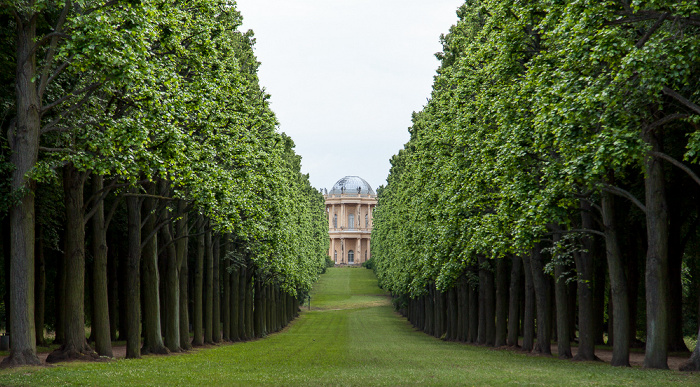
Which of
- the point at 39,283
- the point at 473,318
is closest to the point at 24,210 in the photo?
the point at 39,283

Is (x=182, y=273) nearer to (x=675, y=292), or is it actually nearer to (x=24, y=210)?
(x=24, y=210)

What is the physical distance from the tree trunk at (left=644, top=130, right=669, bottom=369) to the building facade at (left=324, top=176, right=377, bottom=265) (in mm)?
163885

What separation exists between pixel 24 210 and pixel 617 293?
17.7 m

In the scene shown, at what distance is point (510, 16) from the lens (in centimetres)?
2508

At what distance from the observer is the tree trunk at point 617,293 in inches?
867

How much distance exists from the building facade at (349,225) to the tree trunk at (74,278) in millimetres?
162223

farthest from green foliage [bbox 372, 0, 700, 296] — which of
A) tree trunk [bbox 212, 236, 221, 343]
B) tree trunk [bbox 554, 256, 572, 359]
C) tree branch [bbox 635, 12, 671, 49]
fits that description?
tree trunk [bbox 212, 236, 221, 343]

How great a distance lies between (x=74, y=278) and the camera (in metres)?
21.2

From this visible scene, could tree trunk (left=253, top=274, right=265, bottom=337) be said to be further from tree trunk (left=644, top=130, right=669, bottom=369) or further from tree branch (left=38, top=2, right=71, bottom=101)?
tree trunk (left=644, top=130, right=669, bottom=369)

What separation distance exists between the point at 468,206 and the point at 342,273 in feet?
370

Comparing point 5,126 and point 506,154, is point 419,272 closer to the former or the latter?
point 506,154

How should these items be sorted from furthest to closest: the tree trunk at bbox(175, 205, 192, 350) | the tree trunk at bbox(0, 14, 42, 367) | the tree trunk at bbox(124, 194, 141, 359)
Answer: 1. the tree trunk at bbox(175, 205, 192, 350)
2. the tree trunk at bbox(124, 194, 141, 359)
3. the tree trunk at bbox(0, 14, 42, 367)

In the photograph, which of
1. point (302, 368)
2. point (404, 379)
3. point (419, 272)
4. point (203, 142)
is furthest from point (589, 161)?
point (419, 272)

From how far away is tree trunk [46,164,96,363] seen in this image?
68.9 feet
